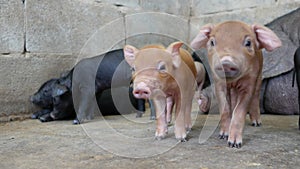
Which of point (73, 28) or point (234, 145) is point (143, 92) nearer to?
point (234, 145)

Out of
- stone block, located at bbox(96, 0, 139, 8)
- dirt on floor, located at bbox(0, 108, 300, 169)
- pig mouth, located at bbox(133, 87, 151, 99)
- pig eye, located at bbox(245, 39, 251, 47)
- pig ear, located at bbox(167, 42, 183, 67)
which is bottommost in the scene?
dirt on floor, located at bbox(0, 108, 300, 169)

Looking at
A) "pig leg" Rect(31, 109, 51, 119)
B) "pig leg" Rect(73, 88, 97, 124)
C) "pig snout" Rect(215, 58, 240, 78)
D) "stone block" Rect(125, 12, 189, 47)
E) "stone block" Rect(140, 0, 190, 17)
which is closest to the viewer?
"pig snout" Rect(215, 58, 240, 78)

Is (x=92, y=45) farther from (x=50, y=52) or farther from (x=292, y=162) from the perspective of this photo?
(x=292, y=162)

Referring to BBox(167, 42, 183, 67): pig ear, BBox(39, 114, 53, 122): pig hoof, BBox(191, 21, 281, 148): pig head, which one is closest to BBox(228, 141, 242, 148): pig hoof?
BBox(191, 21, 281, 148): pig head

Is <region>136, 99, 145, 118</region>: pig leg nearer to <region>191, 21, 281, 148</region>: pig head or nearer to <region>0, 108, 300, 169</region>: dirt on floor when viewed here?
<region>0, 108, 300, 169</region>: dirt on floor

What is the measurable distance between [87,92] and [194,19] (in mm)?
1491

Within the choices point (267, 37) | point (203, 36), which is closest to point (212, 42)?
point (203, 36)

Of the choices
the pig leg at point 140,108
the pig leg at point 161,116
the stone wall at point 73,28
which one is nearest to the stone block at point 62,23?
the stone wall at point 73,28

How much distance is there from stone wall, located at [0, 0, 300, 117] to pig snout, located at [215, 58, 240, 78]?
4.32 ft

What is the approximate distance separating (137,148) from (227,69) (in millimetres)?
443

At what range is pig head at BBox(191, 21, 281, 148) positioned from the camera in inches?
54.3

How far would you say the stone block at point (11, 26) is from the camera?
85.1 inches

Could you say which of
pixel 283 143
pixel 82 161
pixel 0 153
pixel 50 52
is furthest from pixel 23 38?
pixel 283 143

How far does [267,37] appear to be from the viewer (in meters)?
1.51
